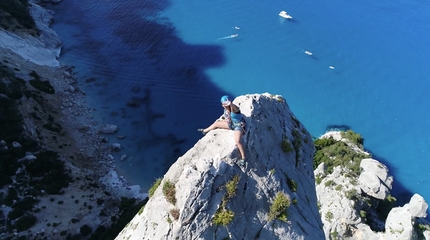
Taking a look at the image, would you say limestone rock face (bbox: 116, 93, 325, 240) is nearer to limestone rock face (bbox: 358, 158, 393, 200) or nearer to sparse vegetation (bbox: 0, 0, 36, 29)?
limestone rock face (bbox: 358, 158, 393, 200)

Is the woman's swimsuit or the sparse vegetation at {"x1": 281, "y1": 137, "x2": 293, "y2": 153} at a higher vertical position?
the woman's swimsuit

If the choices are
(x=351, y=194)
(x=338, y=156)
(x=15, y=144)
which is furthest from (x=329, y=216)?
(x=15, y=144)

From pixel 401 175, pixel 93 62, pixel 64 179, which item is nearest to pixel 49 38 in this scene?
pixel 93 62

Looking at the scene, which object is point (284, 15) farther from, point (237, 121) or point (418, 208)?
point (237, 121)

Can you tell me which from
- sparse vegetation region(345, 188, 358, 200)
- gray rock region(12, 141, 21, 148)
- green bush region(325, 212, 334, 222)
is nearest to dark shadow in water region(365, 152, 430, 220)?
sparse vegetation region(345, 188, 358, 200)

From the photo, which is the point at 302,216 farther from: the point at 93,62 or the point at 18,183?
the point at 93,62
